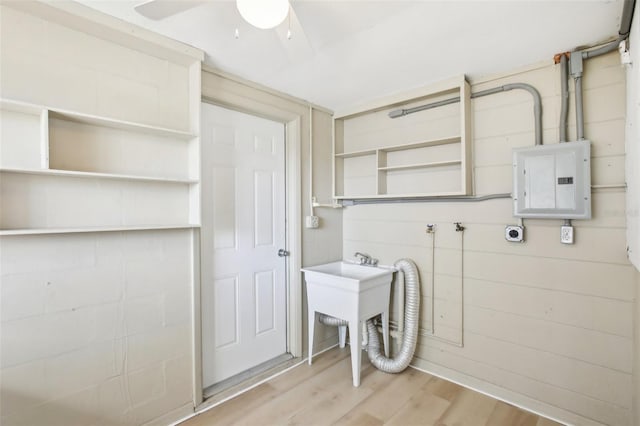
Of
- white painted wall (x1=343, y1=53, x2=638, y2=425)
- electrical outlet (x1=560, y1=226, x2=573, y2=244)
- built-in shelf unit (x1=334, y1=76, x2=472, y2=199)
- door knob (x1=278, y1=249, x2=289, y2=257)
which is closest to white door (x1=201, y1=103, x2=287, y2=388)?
door knob (x1=278, y1=249, x2=289, y2=257)

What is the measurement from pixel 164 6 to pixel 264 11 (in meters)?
0.42

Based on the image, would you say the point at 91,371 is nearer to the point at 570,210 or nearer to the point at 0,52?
the point at 0,52

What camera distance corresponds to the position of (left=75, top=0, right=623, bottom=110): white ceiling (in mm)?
1519

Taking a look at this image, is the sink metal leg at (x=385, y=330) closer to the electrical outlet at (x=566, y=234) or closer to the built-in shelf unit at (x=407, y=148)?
the built-in shelf unit at (x=407, y=148)

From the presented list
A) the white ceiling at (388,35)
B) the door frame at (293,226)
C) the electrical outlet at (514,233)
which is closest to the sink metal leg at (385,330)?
→ the door frame at (293,226)

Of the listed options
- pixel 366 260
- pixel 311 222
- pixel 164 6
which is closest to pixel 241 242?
pixel 311 222

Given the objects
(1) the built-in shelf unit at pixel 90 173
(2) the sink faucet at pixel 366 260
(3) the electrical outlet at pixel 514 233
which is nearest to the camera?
(1) the built-in shelf unit at pixel 90 173

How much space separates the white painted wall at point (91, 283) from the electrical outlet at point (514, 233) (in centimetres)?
213

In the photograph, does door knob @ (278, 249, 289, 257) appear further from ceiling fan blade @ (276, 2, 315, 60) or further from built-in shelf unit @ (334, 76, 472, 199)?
ceiling fan blade @ (276, 2, 315, 60)

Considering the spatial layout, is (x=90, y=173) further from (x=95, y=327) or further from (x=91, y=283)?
(x=95, y=327)

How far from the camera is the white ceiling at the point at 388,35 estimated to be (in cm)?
152

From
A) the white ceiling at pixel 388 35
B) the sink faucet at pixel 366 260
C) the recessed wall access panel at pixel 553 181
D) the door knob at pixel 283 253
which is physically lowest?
the sink faucet at pixel 366 260

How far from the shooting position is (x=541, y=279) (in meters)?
2.12

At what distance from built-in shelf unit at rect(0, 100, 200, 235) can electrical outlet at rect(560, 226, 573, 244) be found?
2.27 meters
